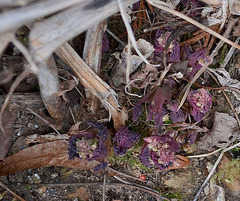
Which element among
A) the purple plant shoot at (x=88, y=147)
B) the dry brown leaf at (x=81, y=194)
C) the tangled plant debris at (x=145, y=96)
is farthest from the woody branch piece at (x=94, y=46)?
the dry brown leaf at (x=81, y=194)

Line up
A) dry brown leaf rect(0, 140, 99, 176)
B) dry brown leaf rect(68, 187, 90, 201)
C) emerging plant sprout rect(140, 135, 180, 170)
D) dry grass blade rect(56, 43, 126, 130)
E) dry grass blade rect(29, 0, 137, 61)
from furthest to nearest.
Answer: dry brown leaf rect(68, 187, 90, 201) → dry brown leaf rect(0, 140, 99, 176) → emerging plant sprout rect(140, 135, 180, 170) → dry grass blade rect(56, 43, 126, 130) → dry grass blade rect(29, 0, 137, 61)

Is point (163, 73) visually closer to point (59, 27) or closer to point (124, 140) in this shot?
point (124, 140)

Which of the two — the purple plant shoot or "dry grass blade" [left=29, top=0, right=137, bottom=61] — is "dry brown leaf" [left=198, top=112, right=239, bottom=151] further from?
"dry grass blade" [left=29, top=0, right=137, bottom=61]

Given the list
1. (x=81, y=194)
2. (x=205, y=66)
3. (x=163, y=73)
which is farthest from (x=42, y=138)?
(x=205, y=66)

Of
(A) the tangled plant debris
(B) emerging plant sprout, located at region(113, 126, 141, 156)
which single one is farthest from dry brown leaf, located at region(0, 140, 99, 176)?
(B) emerging plant sprout, located at region(113, 126, 141, 156)

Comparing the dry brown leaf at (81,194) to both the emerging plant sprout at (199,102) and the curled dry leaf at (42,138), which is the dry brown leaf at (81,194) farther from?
the emerging plant sprout at (199,102)
